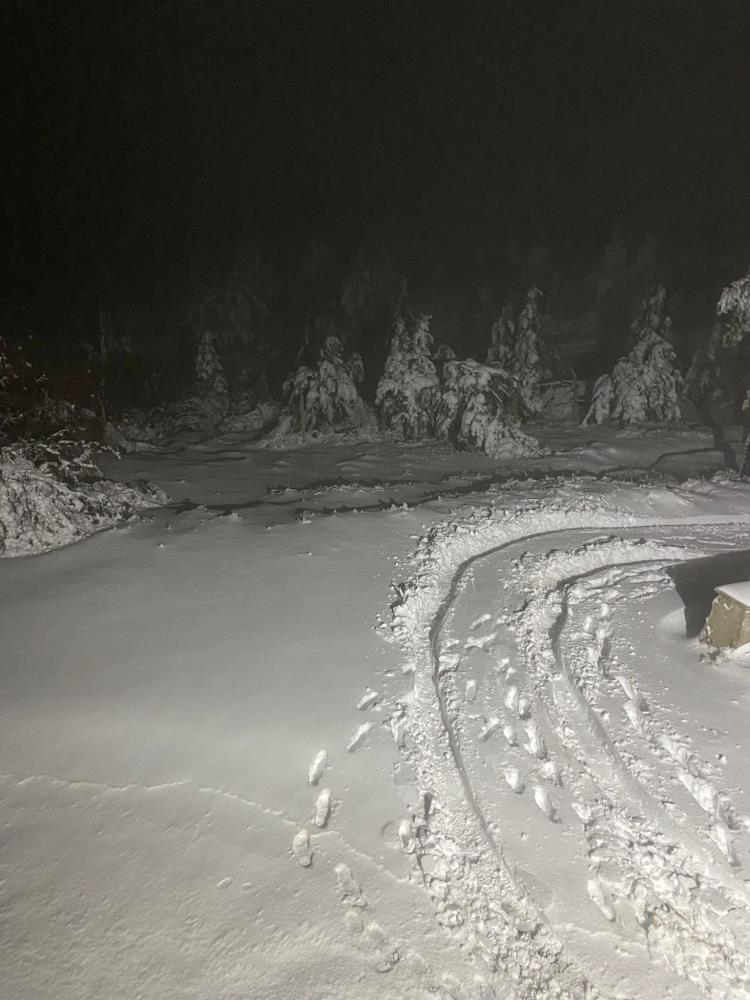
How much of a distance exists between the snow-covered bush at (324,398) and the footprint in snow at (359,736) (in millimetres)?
16858

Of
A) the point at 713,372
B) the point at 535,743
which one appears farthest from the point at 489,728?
the point at 713,372

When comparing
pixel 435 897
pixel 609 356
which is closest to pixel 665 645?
pixel 435 897

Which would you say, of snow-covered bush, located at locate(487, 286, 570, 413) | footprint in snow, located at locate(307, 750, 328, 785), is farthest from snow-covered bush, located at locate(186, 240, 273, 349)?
footprint in snow, located at locate(307, 750, 328, 785)

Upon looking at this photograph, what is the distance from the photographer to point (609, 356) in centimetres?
2917

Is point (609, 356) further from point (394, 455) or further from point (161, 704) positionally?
point (161, 704)

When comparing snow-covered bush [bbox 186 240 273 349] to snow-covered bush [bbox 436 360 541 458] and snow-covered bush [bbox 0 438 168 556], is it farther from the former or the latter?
snow-covered bush [bbox 0 438 168 556]

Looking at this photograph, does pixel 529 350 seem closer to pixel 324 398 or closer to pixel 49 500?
pixel 324 398

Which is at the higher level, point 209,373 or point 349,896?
point 209,373

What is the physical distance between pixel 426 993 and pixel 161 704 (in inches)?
143

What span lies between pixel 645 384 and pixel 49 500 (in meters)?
21.9

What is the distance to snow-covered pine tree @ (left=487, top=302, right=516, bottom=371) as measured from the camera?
87.8 ft

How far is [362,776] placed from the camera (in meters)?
4.82

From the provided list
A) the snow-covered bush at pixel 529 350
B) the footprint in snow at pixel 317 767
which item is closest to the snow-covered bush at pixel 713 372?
the snow-covered bush at pixel 529 350

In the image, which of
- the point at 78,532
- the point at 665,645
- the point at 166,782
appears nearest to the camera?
the point at 166,782
